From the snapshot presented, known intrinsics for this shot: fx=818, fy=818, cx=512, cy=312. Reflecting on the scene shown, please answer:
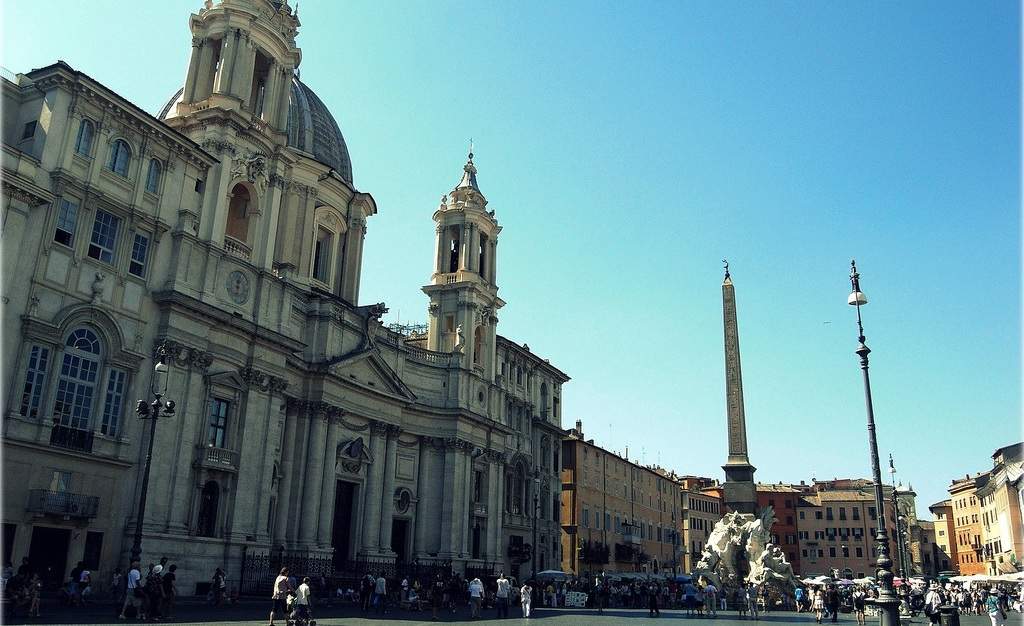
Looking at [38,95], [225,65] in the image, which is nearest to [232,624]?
[38,95]

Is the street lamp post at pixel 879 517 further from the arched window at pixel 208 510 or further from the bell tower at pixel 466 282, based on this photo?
the bell tower at pixel 466 282

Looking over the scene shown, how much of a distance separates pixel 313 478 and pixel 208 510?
22.3ft

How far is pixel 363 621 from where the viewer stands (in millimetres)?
22734

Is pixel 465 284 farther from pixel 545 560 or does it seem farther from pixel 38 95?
pixel 38 95

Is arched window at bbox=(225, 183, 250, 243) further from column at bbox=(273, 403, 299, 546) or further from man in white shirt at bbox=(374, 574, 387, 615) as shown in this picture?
man in white shirt at bbox=(374, 574, 387, 615)

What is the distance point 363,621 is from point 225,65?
22.8m

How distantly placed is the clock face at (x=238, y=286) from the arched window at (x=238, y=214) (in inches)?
198

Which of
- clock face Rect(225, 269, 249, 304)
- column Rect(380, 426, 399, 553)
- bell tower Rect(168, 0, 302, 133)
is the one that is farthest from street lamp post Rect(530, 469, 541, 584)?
bell tower Rect(168, 0, 302, 133)

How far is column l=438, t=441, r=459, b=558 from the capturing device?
141 feet

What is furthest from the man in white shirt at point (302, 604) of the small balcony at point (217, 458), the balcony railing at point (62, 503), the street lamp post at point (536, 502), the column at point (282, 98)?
the street lamp post at point (536, 502)

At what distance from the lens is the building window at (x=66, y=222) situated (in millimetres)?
23953

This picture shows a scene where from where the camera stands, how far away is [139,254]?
87.7 feet

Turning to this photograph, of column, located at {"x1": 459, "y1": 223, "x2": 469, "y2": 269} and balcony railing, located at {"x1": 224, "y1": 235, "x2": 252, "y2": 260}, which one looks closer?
balcony railing, located at {"x1": 224, "y1": 235, "x2": 252, "y2": 260}

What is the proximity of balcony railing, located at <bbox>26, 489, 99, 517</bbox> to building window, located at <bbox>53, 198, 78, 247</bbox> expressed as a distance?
7205 millimetres
